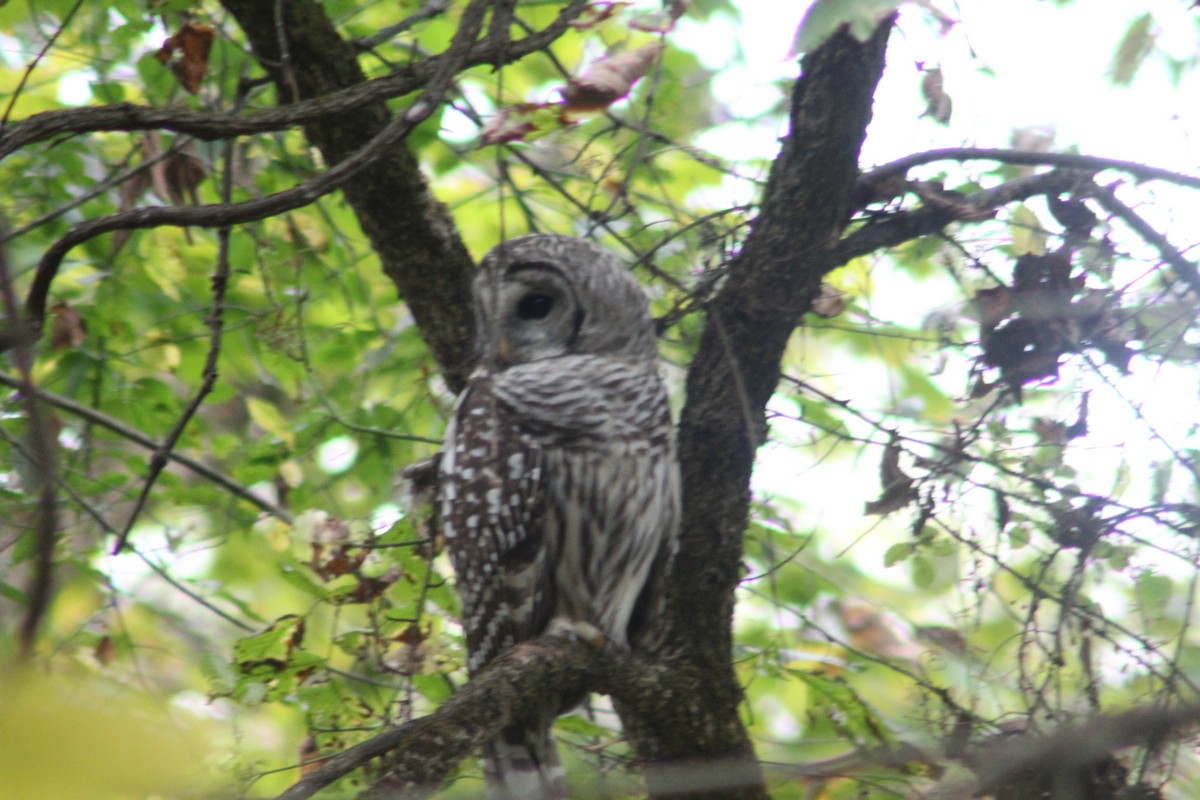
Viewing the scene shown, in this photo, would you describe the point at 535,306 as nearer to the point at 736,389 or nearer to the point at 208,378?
the point at 736,389

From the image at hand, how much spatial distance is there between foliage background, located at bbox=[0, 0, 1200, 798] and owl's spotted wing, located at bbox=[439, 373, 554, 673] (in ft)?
0.40

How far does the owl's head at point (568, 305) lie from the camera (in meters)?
3.14

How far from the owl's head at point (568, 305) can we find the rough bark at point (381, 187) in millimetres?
120

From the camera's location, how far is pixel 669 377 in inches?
148

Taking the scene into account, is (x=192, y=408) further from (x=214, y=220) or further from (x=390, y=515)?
(x=390, y=515)

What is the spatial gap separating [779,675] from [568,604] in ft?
1.94

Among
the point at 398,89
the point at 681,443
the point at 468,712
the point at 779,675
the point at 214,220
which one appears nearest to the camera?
the point at 468,712

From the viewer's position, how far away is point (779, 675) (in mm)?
3000

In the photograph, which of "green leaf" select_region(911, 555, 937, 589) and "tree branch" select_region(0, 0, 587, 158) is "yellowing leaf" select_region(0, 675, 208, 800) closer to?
"tree branch" select_region(0, 0, 587, 158)

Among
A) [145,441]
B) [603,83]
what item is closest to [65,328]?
[145,441]

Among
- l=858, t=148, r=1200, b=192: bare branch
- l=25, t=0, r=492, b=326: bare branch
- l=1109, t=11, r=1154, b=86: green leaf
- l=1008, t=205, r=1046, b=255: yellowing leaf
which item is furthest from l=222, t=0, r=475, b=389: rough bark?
l=1109, t=11, r=1154, b=86: green leaf

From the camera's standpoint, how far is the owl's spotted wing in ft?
9.45

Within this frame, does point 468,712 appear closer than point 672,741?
Yes

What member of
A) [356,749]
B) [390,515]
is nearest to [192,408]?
[390,515]
